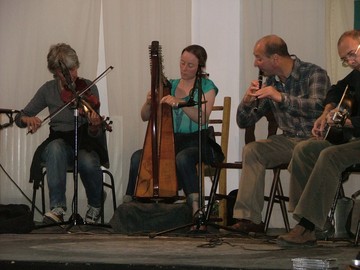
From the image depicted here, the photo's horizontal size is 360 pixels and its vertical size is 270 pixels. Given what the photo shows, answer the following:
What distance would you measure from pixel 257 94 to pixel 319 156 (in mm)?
482

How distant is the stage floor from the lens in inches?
98.4

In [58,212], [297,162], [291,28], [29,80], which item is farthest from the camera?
[29,80]

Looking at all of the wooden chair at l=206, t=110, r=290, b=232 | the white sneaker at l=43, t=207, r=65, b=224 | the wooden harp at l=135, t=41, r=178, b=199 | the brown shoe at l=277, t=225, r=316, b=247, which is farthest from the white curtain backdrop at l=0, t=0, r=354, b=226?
the brown shoe at l=277, t=225, r=316, b=247

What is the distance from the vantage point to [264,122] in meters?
4.74

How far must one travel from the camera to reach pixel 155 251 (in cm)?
286

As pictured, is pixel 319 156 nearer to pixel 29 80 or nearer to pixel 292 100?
pixel 292 100

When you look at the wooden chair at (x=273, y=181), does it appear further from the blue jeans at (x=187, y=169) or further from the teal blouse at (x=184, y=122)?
Result: the teal blouse at (x=184, y=122)

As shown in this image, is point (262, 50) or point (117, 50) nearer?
point (262, 50)

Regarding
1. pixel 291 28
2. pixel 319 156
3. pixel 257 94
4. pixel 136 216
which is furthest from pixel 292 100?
pixel 291 28

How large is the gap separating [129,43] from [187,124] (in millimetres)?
1100

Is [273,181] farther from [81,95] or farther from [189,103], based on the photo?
[81,95]

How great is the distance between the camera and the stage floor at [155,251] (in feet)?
8.20

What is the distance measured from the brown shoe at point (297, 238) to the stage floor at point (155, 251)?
4 cm

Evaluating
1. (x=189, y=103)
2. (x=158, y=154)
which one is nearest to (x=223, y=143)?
(x=158, y=154)
